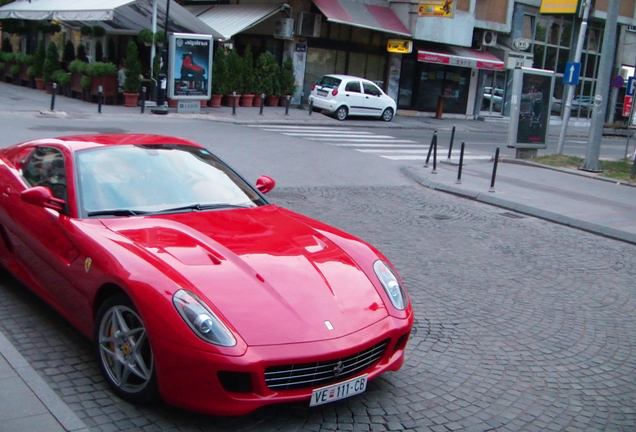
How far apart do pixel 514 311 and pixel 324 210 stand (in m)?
4.53

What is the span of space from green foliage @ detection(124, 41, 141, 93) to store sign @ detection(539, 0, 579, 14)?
46.9 ft

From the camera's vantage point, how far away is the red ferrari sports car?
3787 millimetres

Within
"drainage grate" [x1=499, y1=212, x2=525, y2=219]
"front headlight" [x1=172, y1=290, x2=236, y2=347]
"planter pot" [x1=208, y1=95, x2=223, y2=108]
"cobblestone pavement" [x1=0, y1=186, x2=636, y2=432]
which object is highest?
"planter pot" [x1=208, y1=95, x2=223, y2=108]

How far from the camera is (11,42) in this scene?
124 feet

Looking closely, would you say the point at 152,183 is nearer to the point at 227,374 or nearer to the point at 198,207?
the point at 198,207

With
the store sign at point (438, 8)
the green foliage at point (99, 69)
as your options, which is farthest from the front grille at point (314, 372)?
the store sign at point (438, 8)

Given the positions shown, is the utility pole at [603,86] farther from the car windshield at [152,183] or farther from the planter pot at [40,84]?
the planter pot at [40,84]

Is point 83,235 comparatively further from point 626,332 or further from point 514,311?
point 626,332

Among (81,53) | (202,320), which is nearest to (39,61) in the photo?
(81,53)

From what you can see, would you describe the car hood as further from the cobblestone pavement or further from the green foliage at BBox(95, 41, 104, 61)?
the green foliage at BBox(95, 41, 104, 61)

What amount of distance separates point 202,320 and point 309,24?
28.7 metres

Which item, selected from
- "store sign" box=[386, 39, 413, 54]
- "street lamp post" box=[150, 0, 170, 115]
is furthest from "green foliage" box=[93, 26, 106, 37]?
"store sign" box=[386, 39, 413, 54]

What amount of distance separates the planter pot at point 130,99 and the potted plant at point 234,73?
439 cm

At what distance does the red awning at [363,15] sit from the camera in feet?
100
